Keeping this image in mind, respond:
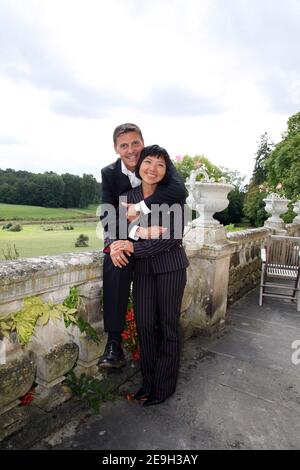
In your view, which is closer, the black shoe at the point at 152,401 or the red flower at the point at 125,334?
the black shoe at the point at 152,401

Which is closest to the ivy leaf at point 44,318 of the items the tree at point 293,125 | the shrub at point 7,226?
the tree at point 293,125

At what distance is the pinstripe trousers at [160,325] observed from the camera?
2.28 meters

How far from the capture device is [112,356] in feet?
7.04

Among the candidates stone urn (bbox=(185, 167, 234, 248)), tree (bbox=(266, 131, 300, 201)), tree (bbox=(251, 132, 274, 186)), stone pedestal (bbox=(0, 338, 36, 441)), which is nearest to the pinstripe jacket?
stone pedestal (bbox=(0, 338, 36, 441))

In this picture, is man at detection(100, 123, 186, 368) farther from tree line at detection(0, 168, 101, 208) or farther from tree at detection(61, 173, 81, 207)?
tree at detection(61, 173, 81, 207)

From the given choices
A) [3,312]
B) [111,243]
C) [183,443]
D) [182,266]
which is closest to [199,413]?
[183,443]

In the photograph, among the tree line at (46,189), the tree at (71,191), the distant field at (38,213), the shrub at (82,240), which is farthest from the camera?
the tree at (71,191)

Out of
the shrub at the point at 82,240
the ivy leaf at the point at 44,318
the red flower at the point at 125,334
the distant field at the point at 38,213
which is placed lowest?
the shrub at the point at 82,240

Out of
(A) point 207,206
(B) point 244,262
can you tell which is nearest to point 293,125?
(B) point 244,262

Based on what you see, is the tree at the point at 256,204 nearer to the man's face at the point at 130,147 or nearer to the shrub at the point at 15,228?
the shrub at the point at 15,228

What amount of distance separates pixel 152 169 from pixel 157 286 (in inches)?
32.1

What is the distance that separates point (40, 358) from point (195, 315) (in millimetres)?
2116
